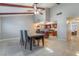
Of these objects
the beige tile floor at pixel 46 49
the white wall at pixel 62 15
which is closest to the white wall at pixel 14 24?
the beige tile floor at pixel 46 49

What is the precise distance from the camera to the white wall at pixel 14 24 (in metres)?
1.68

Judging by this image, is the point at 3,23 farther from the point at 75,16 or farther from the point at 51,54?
the point at 75,16

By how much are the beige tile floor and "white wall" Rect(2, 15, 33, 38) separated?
0.36ft

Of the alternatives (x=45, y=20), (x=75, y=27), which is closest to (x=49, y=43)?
(x=45, y=20)

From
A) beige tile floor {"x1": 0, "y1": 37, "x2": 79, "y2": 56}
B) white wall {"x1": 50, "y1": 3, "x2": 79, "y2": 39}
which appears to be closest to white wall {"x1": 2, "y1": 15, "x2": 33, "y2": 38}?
beige tile floor {"x1": 0, "y1": 37, "x2": 79, "y2": 56}

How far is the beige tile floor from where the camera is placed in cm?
167

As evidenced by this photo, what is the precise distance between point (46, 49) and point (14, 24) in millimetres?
621

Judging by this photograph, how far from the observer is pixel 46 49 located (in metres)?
1.70

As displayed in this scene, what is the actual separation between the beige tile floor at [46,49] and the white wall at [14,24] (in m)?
0.11

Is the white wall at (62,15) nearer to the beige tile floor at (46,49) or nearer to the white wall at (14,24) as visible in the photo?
the beige tile floor at (46,49)

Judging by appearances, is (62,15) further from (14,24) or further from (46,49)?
(14,24)

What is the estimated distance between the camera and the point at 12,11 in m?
1.69

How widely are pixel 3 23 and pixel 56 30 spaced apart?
0.81 m

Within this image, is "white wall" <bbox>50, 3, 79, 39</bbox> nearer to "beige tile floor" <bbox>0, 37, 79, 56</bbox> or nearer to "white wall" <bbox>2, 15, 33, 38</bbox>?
"beige tile floor" <bbox>0, 37, 79, 56</bbox>
